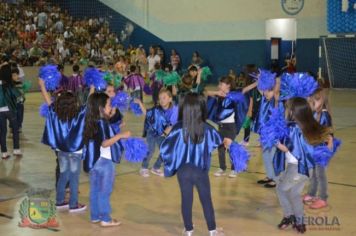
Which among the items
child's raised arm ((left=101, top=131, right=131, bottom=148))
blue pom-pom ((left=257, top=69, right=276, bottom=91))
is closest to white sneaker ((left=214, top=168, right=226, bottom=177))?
blue pom-pom ((left=257, top=69, right=276, bottom=91))

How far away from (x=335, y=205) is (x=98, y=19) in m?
24.2

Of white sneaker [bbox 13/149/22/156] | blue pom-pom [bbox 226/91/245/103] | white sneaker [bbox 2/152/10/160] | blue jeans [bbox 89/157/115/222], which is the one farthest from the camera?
white sneaker [bbox 13/149/22/156]

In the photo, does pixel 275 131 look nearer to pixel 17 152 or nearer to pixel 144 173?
pixel 144 173

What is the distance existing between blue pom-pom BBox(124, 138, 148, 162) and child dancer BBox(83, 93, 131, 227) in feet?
0.28

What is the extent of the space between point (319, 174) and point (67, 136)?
288cm

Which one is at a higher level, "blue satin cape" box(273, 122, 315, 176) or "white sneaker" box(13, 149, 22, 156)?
"blue satin cape" box(273, 122, 315, 176)

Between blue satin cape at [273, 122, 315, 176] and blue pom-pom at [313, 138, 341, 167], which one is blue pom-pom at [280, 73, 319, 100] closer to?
blue satin cape at [273, 122, 315, 176]

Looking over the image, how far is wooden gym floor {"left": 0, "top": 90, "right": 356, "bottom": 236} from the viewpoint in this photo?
5469mm

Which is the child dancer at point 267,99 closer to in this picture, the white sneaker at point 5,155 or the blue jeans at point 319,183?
the blue jeans at point 319,183

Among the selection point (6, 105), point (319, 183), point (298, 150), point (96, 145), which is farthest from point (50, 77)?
point (319, 183)

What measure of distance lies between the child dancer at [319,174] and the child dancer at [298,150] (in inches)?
33.2

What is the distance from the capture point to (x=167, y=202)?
6.46 meters

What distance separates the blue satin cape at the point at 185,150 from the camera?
493 centimetres

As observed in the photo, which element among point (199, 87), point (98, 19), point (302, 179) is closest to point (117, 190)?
point (302, 179)
